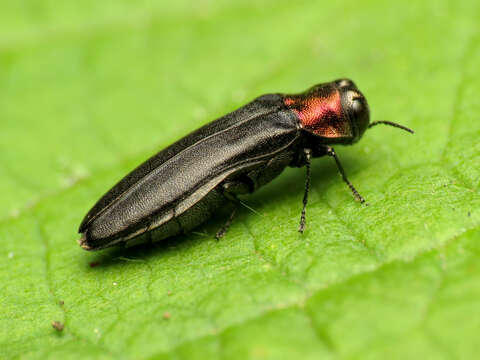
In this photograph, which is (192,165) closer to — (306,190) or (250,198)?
(250,198)

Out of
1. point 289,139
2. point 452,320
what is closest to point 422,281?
point 452,320

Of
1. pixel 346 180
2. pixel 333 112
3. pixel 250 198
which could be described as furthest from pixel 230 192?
pixel 333 112

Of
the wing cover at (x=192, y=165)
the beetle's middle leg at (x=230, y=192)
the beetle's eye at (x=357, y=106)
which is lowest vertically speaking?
the beetle's middle leg at (x=230, y=192)

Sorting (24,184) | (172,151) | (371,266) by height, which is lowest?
(24,184)

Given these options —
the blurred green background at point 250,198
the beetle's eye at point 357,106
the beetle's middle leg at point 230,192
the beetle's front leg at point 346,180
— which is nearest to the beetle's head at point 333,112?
the beetle's eye at point 357,106

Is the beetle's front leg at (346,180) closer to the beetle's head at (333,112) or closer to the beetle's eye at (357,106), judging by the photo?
the beetle's head at (333,112)

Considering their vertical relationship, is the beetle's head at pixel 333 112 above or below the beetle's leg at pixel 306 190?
above

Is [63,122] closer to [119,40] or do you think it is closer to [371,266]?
[119,40]

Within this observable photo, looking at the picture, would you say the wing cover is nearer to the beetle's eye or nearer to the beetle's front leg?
the beetle's front leg
